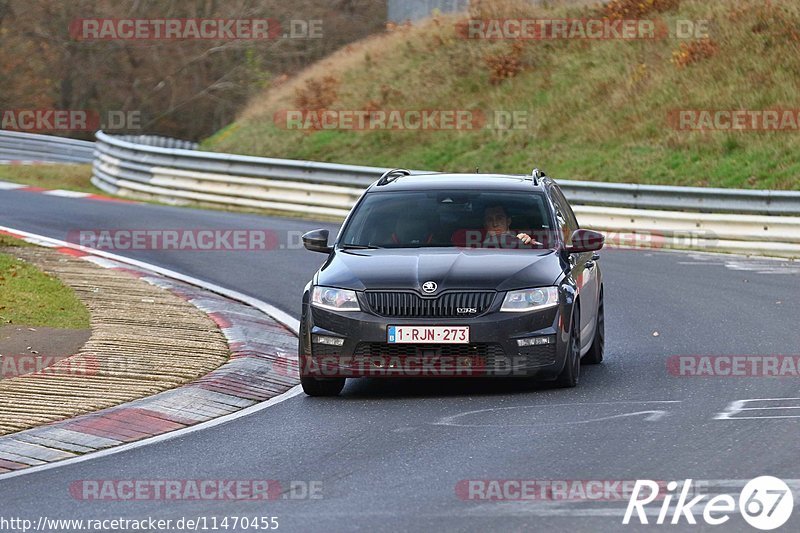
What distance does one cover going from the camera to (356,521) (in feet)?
22.7

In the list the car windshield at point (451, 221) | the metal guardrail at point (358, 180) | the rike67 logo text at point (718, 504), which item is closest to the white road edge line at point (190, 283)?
the car windshield at point (451, 221)

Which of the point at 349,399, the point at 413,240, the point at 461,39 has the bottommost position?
the point at 349,399

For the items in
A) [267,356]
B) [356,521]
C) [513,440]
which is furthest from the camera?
[267,356]

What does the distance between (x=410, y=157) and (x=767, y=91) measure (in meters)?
7.50

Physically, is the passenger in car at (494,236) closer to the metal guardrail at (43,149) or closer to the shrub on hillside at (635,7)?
the shrub on hillside at (635,7)

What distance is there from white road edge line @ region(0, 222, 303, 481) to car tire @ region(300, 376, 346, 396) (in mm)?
183

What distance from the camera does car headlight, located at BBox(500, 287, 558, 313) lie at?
1040 centimetres

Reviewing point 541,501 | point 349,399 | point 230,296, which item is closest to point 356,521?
point 541,501

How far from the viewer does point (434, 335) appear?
1024 centimetres

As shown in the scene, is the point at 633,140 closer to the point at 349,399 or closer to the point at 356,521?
the point at 349,399

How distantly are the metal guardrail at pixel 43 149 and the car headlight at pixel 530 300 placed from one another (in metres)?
31.1

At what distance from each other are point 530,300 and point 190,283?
7729 mm

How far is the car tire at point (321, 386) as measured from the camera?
35.5 feet

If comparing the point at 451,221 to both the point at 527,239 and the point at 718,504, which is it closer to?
the point at 527,239
